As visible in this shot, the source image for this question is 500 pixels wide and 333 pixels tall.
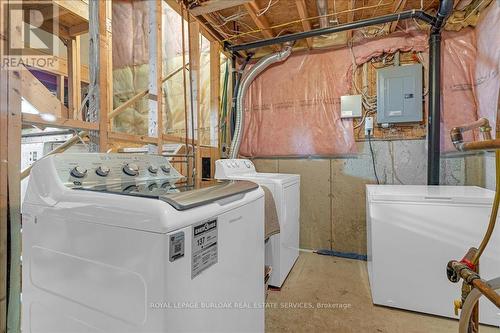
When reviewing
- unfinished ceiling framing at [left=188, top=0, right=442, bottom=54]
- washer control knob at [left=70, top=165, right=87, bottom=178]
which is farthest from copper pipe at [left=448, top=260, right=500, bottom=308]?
unfinished ceiling framing at [left=188, top=0, right=442, bottom=54]

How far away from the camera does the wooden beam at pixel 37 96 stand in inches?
46.5

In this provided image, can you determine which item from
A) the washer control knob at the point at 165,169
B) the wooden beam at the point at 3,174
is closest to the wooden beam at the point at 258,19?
the washer control knob at the point at 165,169

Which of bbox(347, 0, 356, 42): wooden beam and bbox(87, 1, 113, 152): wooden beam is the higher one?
bbox(347, 0, 356, 42): wooden beam

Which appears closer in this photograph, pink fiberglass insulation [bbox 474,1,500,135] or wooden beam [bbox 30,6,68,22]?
pink fiberglass insulation [bbox 474,1,500,135]

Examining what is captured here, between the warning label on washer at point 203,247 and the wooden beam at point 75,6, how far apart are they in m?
2.53

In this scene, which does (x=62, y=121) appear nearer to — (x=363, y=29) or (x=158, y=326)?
(x=158, y=326)

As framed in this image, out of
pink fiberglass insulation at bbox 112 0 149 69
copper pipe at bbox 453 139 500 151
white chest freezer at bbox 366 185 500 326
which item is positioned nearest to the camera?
copper pipe at bbox 453 139 500 151

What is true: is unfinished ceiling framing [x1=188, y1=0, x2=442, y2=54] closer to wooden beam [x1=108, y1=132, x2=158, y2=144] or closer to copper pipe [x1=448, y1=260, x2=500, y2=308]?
wooden beam [x1=108, y1=132, x2=158, y2=144]

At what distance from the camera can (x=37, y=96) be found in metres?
1.26

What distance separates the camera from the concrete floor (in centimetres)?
164

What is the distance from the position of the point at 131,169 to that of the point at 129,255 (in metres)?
0.64

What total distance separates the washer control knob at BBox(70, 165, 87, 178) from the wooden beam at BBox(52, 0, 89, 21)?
1995 millimetres

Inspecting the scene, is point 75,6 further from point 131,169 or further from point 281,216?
point 281,216

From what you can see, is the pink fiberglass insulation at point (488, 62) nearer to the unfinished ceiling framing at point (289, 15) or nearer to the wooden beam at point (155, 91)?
the unfinished ceiling framing at point (289, 15)
